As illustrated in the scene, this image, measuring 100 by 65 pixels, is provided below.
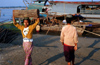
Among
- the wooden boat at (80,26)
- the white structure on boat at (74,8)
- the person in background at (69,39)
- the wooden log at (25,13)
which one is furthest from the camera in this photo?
the white structure on boat at (74,8)

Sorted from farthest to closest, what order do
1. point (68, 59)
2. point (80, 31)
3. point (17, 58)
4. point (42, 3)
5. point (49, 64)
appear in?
point (42, 3)
point (80, 31)
point (17, 58)
point (49, 64)
point (68, 59)

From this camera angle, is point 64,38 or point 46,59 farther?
point 46,59

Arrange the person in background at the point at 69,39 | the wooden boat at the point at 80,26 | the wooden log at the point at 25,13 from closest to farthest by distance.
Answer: the person in background at the point at 69,39, the wooden log at the point at 25,13, the wooden boat at the point at 80,26

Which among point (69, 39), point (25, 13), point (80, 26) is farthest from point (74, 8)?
point (69, 39)

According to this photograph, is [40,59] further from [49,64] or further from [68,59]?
[68,59]

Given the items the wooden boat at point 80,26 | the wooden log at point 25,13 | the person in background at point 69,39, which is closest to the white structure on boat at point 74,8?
the wooden boat at point 80,26

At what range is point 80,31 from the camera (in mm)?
12859

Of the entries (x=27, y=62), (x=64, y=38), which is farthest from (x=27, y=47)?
(x=64, y=38)

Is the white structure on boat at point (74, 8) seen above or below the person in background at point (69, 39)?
above

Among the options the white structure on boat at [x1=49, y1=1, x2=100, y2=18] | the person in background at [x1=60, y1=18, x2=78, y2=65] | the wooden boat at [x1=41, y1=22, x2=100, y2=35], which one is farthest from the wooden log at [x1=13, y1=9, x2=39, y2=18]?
the white structure on boat at [x1=49, y1=1, x2=100, y2=18]

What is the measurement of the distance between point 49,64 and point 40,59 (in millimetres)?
500

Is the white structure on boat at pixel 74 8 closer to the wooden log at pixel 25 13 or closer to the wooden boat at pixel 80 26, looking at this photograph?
the wooden boat at pixel 80 26

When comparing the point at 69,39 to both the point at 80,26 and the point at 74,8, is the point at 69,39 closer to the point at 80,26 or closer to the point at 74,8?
the point at 80,26

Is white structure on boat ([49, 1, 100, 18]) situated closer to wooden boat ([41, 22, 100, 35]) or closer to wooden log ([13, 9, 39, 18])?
wooden boat ([41, 22, 100, 35])
